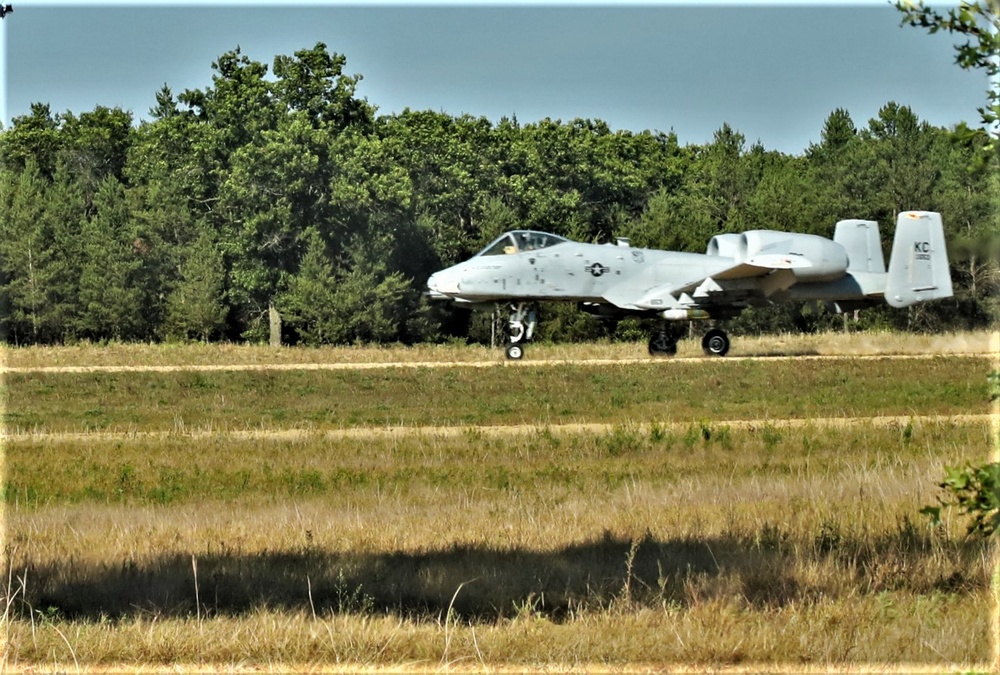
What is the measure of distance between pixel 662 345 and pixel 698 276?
8.18ft

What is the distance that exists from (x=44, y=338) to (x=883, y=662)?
61706mm

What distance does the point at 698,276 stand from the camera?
123 ft

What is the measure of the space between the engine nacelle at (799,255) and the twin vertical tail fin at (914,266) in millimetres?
1568

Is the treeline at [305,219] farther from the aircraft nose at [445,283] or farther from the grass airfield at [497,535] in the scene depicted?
the grass airfield at [497,535]

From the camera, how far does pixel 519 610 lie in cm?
881

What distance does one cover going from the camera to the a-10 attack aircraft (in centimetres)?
3625

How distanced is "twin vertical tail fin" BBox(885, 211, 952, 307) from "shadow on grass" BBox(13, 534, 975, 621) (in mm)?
27968

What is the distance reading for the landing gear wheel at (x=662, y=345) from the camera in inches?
1516

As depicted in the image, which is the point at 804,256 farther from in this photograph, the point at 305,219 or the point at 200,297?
the point at 200,297

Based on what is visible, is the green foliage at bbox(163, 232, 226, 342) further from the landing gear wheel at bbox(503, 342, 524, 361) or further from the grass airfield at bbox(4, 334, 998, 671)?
A: the grass airfield at bbox(4, 334, 998, 671)

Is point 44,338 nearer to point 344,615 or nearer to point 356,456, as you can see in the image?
point 356,456

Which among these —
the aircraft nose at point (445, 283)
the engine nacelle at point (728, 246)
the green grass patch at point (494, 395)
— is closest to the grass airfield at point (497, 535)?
the green grass patch at point (494, 395)

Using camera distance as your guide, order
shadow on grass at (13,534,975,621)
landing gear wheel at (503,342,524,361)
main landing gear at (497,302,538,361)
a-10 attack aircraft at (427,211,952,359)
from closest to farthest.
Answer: shadow on grass at (13,534,975,621)
a-10 attack aircraft at (427,211,952,359)
landing gear wheel at (503,342,524,361)
main landing gear at (497,302,538,361)

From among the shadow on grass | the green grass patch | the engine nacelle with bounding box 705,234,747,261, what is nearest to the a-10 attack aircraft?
the engine nacelle with bounding box 705,234,747,261
